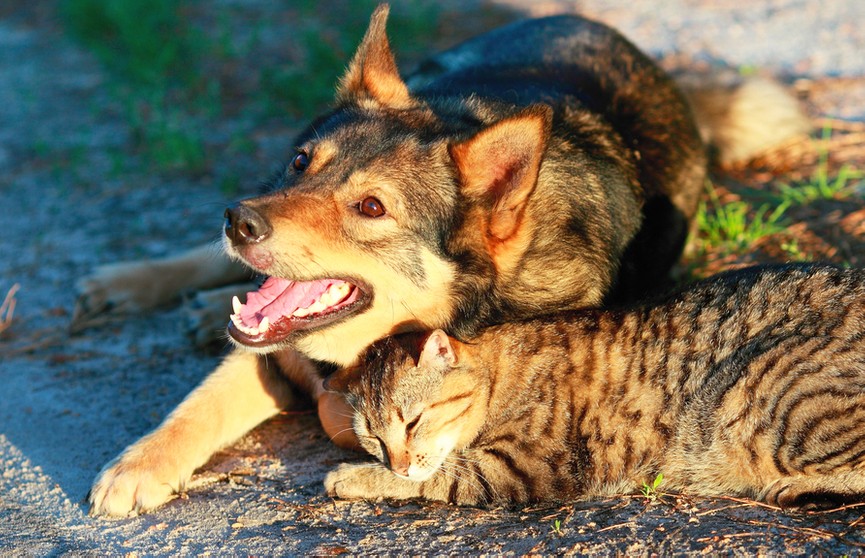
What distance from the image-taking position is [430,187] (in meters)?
4.13

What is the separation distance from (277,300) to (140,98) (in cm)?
569

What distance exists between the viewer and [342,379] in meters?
4.14

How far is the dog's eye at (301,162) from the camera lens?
435 centimetres

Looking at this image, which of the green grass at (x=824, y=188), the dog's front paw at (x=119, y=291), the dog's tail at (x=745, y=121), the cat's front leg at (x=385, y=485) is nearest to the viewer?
the cat's front leg at (x=385, y=485)

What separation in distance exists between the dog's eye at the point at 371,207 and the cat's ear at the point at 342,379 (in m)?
0.69

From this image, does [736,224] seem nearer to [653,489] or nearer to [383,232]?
[653,489]

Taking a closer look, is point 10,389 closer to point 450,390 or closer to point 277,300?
point 277,300

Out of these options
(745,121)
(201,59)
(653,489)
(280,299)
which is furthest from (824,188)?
(201,59)

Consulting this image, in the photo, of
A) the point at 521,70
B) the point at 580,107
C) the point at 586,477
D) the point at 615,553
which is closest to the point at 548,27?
the point at 521,70

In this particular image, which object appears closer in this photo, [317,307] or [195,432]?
[317,307]

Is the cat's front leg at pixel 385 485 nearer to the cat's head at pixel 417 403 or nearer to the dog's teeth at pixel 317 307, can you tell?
the cat's head at pixel 417 403

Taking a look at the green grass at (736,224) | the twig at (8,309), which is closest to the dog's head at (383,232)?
the green grass at (736,224)

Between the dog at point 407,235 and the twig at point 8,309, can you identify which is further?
the twig at point 8,309

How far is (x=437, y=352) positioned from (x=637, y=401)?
0.86m
